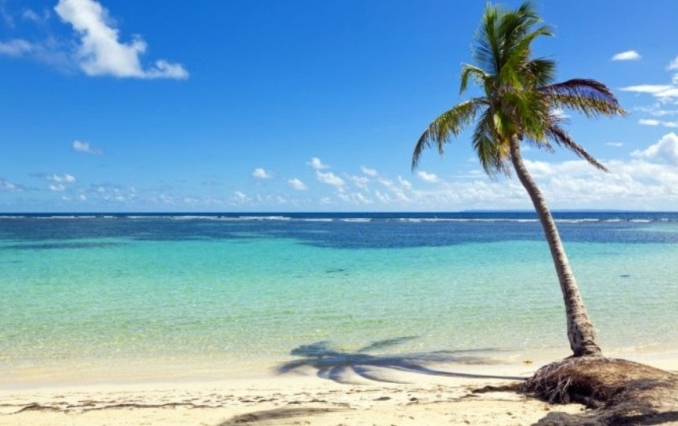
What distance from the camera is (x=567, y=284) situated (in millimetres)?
8500

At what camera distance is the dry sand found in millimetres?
5859

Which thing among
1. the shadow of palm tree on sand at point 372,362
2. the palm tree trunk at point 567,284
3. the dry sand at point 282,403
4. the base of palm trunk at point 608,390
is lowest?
the shadow of palm tree on sand at point 372,362

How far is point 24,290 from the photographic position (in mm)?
17266

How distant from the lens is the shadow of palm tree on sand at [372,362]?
27.7 ft

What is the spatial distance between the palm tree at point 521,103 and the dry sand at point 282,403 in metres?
2.78

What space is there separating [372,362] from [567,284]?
3747mm

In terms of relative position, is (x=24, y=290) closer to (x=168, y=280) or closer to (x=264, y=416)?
(x=168, y=280)

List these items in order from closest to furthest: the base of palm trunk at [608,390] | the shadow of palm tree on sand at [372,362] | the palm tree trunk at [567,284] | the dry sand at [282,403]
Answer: the base of palm trunk at [608,390] < the dry sand at [282,403] < the palm tree trunk at [567,284] < the shadow of palm tree on sand at [372,362]

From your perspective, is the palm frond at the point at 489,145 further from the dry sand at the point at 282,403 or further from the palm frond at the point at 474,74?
the dry sand at the point at 282,403

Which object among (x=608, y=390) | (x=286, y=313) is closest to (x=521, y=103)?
(x=608, y=390)

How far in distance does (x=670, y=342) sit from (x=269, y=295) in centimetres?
1101

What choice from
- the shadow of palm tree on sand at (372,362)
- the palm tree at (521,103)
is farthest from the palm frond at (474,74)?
the shadow of palm tree on sand at (372,362)

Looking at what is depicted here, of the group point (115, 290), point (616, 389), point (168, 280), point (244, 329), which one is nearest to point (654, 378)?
point (616, 389)

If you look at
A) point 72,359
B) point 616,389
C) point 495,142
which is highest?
point 495,142
